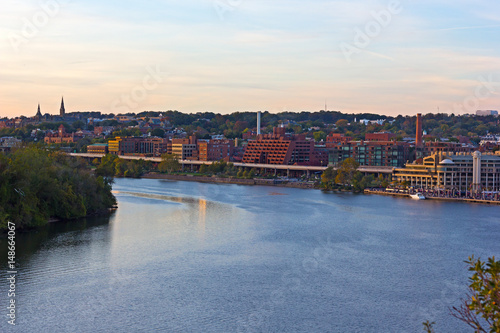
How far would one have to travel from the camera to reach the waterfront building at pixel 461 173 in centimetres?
2591

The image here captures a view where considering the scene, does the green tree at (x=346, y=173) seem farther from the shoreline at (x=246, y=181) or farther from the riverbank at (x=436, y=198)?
the riverbank at (x=436, y=198)

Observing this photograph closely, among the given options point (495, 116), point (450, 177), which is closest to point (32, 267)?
point (450, 177)

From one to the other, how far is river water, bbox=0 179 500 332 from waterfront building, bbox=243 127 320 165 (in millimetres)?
19872

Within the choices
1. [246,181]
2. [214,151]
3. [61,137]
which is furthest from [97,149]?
[246,181]

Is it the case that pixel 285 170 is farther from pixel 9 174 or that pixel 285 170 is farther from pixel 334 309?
pixel 334 309

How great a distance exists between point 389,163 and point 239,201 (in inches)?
557

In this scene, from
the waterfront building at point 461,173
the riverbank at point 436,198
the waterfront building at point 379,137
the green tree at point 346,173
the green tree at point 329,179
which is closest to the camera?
the riverbank at point 436,198

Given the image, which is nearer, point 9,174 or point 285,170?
point 9,174

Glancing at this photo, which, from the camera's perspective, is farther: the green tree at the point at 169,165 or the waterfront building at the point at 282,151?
the green tree at the point at 169,165

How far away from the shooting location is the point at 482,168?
26.1 meters

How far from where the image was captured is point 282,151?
3844cm

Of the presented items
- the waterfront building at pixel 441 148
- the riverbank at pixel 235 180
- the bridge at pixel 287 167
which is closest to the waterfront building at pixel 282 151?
the bridge at pixel 287 167

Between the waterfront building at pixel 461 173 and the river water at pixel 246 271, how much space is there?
25.7 ft

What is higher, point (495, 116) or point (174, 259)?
point (495, 116)
